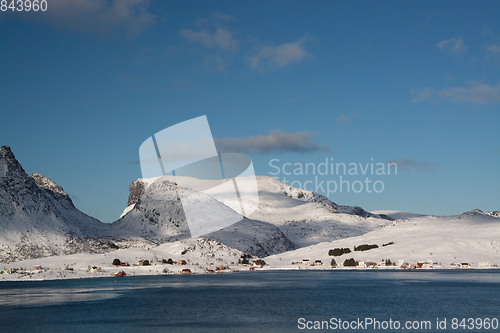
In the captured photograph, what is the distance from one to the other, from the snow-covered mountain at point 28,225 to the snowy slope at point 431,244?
63187mm

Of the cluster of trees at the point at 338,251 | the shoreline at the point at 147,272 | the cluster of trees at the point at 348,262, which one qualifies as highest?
the cluster of trees at the point at 338,251

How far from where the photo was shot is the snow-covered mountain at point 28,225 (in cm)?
13325

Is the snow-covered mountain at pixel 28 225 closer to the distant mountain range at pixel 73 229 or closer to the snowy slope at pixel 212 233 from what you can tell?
the distant mountain range at pixel 73 229

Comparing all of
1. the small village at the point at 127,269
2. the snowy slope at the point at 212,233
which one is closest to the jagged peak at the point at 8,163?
the snowy slope at the point at 212,233

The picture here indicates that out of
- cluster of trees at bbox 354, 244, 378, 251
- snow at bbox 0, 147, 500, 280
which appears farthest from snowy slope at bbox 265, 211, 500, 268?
cluster of trees at bbox 354, 244, 378, 251

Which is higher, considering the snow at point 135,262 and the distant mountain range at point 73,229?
the distant mountain range at point 73,229

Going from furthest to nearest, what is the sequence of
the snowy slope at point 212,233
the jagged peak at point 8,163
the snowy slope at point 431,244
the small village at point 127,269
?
1. the snowy slope at point 212,233
2. the jagged peak at point 8,163
3. the snowy slope at point 431,244
4. the small village at point 127,269

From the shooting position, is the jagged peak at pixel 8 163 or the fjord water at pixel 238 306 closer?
the fjord water at pixel 238 306

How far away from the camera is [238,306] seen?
58.7 metres

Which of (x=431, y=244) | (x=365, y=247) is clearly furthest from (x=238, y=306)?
(x=365, y=247)

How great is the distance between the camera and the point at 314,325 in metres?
45.7

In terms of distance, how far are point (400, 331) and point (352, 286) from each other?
131 feet

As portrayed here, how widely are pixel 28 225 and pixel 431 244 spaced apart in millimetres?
119085

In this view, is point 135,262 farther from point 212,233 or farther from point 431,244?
point 431,244
